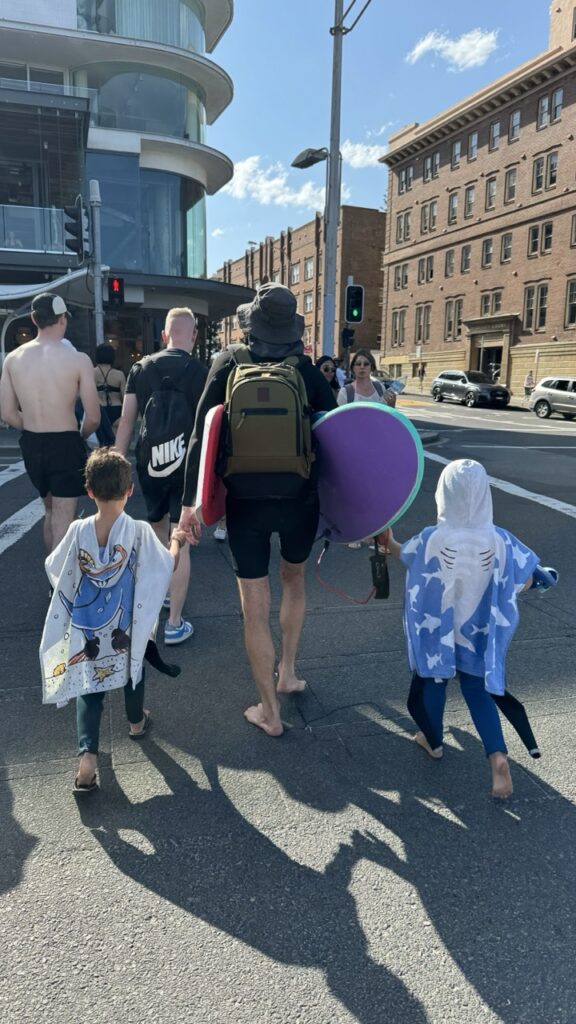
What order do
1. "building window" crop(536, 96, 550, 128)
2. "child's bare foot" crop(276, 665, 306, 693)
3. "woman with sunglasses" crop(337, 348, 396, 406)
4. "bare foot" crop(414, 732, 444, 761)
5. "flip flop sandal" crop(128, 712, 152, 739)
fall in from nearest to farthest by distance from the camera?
"bare foot" crop(414, 732, 444, 761)
"flip flop sandal" crop(128, 712, 152, 739)
"child's bare foot" crop(276, 665, 306, 693)
"woman with sunglasses" crop(337, 348, 396, 406)
"building window" crop(536, 96, 550, 128)

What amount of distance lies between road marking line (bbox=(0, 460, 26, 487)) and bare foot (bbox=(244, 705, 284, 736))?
749 cm

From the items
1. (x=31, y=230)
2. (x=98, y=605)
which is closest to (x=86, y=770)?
(x=98, y=605)

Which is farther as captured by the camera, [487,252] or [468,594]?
[487,252]

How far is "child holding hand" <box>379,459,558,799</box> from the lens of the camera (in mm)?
2721

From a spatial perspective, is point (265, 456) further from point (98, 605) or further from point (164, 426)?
point (164, 426)

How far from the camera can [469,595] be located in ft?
9.07

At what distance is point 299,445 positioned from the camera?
2.79 meters

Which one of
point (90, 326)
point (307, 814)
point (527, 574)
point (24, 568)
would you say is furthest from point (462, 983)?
point (90, 326)

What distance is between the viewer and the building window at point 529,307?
39375 mm

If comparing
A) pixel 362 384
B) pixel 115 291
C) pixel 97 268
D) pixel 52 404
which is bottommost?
pixel 52 404

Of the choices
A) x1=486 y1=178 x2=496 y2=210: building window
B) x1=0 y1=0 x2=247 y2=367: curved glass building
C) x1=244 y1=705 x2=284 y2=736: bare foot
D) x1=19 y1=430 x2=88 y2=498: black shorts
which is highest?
x1=486 y1=178 x2=496 y2=210: building window

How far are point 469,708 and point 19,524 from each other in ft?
18.7

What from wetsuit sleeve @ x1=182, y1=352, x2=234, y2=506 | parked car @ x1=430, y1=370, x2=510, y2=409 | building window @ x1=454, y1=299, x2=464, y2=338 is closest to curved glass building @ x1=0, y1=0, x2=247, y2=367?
parked car @ x1=430, y1=370, x2=510, y2=409

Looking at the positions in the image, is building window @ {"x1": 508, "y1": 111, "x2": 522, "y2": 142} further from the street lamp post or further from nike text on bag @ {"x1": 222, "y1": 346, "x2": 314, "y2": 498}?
nike text on bag @ {"x1": 222, "y1": 346, "x2": 314, "y2": 498}
